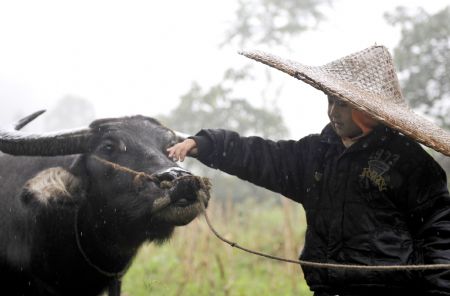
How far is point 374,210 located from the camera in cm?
230

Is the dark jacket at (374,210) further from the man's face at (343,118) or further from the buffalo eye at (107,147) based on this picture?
the buffalo eye at (107,147)

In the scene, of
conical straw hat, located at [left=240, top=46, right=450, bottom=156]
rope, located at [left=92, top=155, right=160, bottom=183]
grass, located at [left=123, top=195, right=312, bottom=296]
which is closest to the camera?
conical straw hat, located at [left=240, top=46, right=450, bottom=156]

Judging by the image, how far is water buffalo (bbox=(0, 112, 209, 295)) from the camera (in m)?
3.13

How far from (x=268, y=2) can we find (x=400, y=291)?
16.9 meters

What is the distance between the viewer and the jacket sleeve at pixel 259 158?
272 cm

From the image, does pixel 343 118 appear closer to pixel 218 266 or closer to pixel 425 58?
pixel 218 266

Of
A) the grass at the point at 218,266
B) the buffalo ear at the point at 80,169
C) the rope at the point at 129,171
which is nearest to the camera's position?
the rope at the point at 129,171

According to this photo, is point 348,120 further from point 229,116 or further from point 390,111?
point 229,116

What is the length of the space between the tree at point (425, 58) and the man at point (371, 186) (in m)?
4.78

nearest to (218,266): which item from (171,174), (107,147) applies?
(107,147)

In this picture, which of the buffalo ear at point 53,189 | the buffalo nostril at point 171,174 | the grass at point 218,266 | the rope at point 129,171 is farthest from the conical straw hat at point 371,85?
the grass at point 218,266

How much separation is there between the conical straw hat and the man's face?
0.41 ft

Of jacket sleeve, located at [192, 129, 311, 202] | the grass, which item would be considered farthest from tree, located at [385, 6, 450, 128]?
jacket sleeve, located at [192, 129, 311, 202]

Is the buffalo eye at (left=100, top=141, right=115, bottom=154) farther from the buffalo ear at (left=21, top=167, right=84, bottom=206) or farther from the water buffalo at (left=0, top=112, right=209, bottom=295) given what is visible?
the buffalo ear at (left=21, top=167, right=84, bottom=206)
